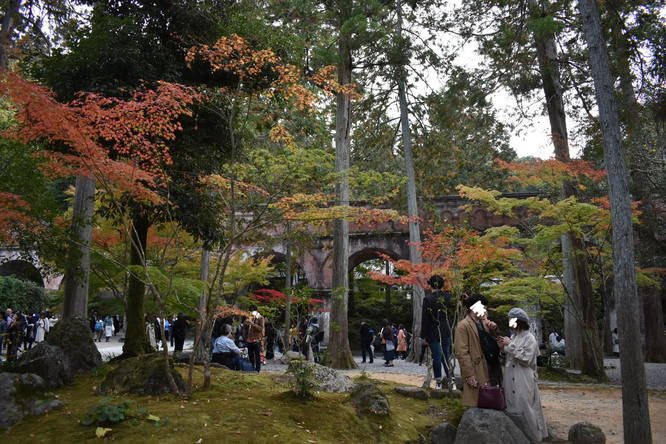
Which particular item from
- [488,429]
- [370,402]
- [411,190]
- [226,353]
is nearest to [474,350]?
[488,429]

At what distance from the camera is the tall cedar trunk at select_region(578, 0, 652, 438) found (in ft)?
16.4

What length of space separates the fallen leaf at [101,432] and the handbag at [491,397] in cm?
351

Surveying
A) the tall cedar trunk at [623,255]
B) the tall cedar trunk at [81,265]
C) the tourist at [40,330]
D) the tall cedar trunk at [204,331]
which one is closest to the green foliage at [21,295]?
the tourist at [40,330]

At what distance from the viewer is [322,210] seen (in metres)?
7.17

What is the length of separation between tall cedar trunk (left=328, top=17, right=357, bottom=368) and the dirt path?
478 cm

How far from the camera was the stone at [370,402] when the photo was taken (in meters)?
5.72

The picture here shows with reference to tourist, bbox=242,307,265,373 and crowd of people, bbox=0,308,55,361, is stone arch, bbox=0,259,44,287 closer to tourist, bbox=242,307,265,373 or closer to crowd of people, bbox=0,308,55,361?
crowd of people, bbox=0,308,55,361

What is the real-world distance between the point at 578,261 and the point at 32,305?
24.5 metres

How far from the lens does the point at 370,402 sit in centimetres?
579

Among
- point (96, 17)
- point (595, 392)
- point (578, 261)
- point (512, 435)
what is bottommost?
point (595, 392)

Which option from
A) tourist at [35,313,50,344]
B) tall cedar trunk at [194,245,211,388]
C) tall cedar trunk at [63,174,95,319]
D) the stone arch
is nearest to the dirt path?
tall cedar trunk at [194,245,211,388]

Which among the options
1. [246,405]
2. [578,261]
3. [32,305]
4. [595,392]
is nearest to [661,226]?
[578,261]

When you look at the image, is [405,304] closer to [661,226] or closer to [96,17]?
[661,226]

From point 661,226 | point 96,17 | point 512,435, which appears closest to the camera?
point 512,435
